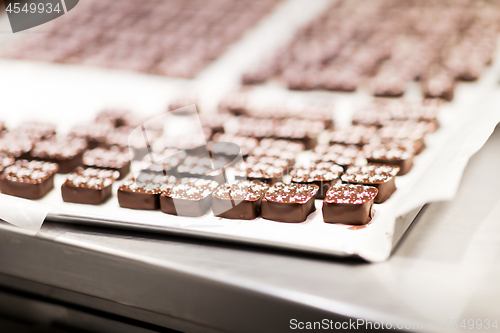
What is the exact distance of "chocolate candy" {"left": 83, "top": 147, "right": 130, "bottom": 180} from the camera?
5.41ft

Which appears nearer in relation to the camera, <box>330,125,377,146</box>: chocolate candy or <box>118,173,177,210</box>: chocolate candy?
<box>118,173,177,210</box>: chocolate candy

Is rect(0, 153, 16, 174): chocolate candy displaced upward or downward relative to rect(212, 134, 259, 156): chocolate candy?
upward

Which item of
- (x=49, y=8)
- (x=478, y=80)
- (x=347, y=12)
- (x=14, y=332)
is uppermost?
(x=49, y=8)

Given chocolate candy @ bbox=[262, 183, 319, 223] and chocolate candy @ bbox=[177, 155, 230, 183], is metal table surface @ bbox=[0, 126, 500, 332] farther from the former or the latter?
chocolate candy @ bbox=[177, 155, 230, 183]

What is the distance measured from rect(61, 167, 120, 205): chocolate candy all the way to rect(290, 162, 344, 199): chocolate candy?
591mm

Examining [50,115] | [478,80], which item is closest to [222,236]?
[50,115]

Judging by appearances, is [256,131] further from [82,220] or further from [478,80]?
[478,80]

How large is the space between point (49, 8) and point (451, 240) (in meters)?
1.21

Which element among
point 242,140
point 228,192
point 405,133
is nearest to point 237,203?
point 228,192

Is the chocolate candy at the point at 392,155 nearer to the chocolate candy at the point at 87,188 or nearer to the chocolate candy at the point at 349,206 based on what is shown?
the chocolate candy at the point at 349,206

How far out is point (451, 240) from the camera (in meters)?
1.16

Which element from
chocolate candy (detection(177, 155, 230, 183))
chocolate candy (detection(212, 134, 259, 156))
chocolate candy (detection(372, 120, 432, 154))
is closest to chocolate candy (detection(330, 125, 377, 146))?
chocolate candy (detection(372, 120, 432, 154))

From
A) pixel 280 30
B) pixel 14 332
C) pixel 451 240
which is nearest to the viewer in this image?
pixel 451 240

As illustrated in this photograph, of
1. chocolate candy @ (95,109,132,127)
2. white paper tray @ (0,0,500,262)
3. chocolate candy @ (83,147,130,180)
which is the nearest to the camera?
white paper tray @ (0,0,500,262)
